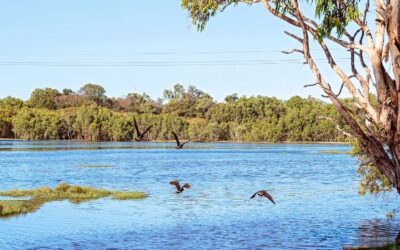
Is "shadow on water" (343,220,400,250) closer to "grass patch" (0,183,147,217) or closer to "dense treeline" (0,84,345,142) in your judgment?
"grass patch" (0,183,147,217)

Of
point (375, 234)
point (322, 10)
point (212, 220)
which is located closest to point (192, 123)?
point (212, 220)

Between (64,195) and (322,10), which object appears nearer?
(322,10)

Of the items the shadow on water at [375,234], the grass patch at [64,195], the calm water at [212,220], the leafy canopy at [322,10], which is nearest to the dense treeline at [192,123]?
the calm water at [212,220]

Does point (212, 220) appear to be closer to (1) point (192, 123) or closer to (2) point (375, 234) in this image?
(2) point (375, 234)

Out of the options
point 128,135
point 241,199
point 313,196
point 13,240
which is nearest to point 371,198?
point 313,196

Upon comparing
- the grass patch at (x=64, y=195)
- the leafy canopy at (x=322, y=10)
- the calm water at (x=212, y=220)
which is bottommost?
the calm water at (x=212, y=220)

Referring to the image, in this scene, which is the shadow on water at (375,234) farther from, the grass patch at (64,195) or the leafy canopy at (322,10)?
the grass patch at (64,195)

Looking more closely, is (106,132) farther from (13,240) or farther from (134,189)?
(13,240)

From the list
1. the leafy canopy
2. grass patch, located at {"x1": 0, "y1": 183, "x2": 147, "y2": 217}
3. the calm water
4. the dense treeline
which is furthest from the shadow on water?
the dense treeline

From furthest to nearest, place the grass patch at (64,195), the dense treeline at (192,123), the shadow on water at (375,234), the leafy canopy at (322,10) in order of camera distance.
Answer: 1. the dense treeline at (192,123)
2. the grass patch at (64,195)
3. the shadow on water at (375,234)
4. the leafy canopy at (322,10)

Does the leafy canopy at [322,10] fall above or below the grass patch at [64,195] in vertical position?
above

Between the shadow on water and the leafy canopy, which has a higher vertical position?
the leafy canopy

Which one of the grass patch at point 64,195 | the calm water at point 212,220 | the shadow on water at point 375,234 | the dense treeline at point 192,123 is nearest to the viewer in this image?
the shadow on water at point 375,234

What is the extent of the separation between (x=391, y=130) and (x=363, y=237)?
11.8m
